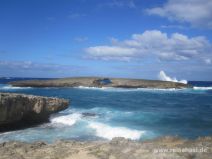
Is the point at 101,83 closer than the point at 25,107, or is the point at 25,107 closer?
the point at 25,107

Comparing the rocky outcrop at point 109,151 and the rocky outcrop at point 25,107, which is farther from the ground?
the rocky outcrop at point 25,107

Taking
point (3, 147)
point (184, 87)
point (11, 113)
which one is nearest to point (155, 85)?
point (184, 87)

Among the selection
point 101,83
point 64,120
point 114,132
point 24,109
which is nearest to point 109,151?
point 114,132

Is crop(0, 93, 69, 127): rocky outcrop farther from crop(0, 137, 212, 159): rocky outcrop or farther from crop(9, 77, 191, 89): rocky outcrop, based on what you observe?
crop(9, 77, 191, 89): rocky outcrop

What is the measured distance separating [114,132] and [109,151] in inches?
450

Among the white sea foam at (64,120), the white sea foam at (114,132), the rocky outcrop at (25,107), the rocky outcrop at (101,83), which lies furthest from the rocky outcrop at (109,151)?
the rocky outcrop at (101,83)

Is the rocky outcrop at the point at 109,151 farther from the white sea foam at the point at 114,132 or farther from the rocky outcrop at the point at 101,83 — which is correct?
the rocky outcrop at the point at 101,83

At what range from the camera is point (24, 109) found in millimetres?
25750

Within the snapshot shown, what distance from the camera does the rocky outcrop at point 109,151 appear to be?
12953mm

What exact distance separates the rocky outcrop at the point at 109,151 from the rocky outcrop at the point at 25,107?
323 inches

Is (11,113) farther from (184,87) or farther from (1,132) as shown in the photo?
(184,87)

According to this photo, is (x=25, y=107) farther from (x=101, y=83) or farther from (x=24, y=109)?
(x=101, y=83)

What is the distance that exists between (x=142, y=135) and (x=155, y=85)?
81.4 m

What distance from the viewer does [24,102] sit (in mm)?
25672
